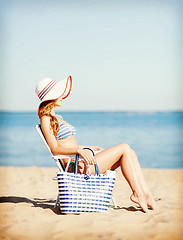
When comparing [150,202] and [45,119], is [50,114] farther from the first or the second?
[150,202]

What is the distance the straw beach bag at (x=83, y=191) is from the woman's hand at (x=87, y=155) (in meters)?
0.06

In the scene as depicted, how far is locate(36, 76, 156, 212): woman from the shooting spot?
12.7ft

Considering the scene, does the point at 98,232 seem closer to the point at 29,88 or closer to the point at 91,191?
the point at 91,191

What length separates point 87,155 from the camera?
374 cm

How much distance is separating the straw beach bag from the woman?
0.56 ft

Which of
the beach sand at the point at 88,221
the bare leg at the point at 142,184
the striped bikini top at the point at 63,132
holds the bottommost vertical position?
the beach sand at the point at 88,221

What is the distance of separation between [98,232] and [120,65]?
27.4 meters

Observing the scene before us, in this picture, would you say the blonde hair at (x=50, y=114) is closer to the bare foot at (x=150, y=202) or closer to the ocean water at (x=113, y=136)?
the bare foot at (x=150, y=202)

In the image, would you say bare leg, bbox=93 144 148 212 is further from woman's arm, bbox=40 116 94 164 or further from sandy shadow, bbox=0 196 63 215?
sandy shadow, bbox=0 196 63 215

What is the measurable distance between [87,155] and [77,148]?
0.12 m

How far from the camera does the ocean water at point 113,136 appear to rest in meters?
12.8

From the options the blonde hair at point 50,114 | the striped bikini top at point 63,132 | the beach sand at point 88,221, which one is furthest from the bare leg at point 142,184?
the blonde hair at point 50,114

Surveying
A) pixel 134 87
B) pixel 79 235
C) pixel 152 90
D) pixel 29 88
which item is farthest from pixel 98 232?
pixel 152 90

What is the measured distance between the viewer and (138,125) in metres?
29.5
